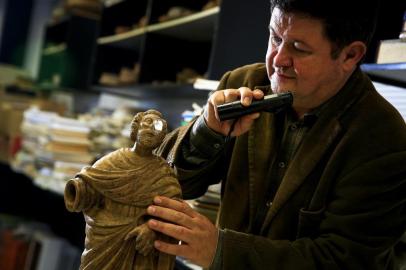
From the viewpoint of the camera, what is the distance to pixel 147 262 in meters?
1.11

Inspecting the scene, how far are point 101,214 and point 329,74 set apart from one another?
0.61 metres

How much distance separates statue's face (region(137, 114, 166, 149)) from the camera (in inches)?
44.8

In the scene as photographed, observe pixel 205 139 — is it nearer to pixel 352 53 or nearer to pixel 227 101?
pixel 227 101

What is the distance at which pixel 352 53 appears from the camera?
4.27 feet

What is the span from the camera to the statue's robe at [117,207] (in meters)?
1.11

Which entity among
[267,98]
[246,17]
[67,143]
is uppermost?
[246,17]

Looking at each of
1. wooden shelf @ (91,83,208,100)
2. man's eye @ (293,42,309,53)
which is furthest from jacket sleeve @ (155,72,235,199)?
wooden shelf @ (91,83,208,100)

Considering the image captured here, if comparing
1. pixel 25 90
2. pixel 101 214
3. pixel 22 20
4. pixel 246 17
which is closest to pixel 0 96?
pixel 25 90

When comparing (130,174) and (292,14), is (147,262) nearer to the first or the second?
(130,174)

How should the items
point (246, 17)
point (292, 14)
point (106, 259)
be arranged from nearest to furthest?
1. point (106, 259)
2. point (292, 14)
3. point (246, 17)

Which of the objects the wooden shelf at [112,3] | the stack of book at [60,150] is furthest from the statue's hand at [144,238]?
the wooden shelf at [112,3]

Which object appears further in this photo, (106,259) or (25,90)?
(25,90)

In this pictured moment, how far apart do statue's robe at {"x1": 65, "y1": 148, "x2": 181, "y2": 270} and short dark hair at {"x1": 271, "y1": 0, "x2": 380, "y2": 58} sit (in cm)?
49

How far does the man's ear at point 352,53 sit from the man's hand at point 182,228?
518mm
